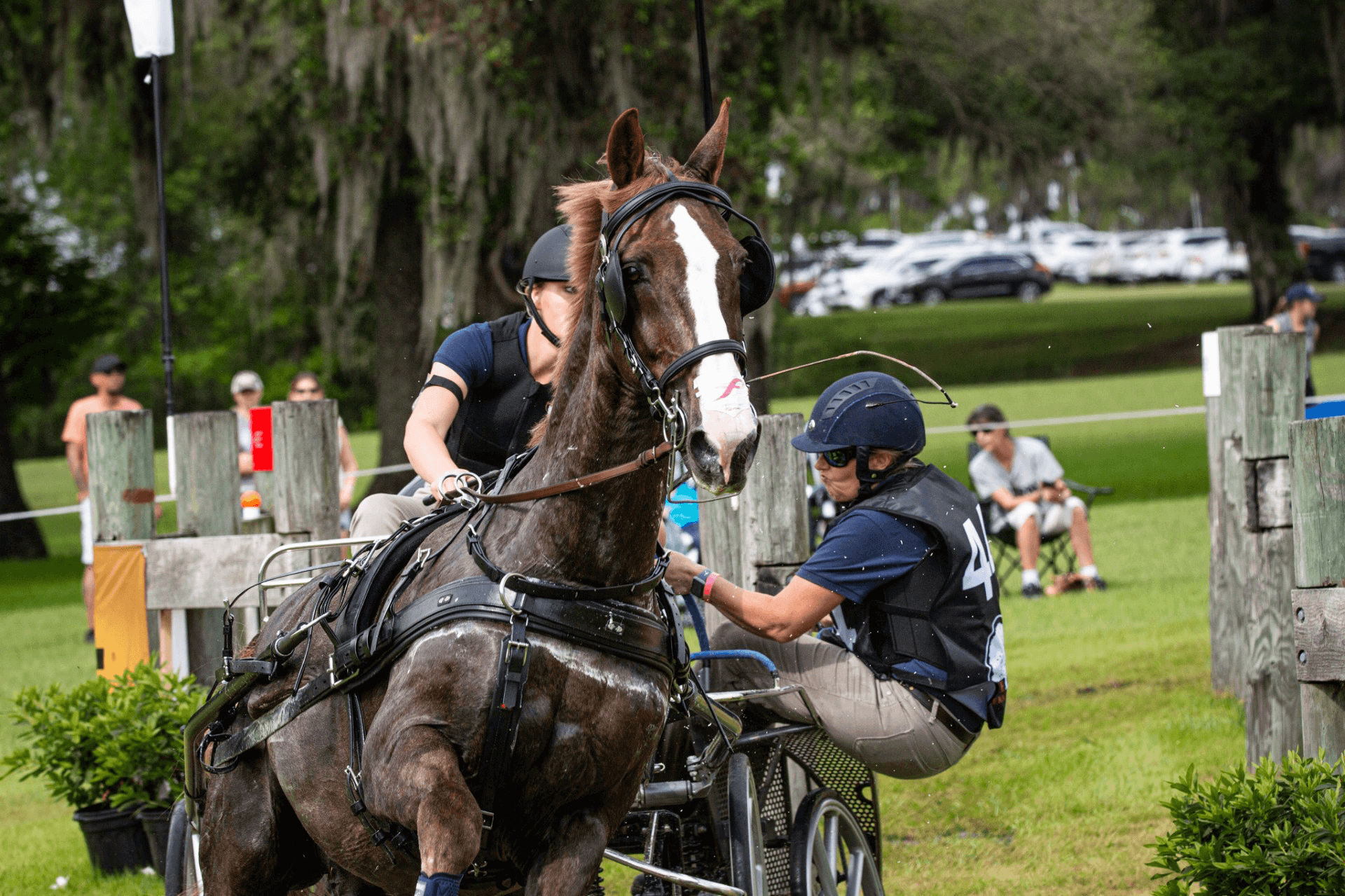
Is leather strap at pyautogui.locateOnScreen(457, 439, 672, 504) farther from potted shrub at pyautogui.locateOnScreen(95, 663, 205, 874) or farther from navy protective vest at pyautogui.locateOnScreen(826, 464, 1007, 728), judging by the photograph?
potted shrub at pyautogui.locateOnScreen(95, 663, 205, 874)

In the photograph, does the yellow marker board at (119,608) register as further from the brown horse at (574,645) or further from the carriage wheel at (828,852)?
the carriage wheel at (828,852)

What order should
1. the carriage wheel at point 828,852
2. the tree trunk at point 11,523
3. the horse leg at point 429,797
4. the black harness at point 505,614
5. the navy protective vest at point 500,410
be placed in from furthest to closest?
the tree trunk at point 11,523 < the navy protective vest at point 500,410 < the carriage wheel at point 828,852 < the black harness at point 505,614 < the horse leg at point 429,797

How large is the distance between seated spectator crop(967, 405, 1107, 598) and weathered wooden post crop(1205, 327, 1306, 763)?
4028 millimetres

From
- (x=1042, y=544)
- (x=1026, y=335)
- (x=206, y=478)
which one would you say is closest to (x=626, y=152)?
(x=206, y=478)

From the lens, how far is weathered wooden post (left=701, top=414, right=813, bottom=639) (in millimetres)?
4734

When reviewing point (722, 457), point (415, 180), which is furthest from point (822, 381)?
point (722, 457)

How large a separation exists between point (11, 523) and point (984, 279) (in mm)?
29984

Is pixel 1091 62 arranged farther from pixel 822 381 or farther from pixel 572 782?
pixel 572 782

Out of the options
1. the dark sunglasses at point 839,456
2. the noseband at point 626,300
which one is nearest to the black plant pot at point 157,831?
the dark sunglasses at point 839,456

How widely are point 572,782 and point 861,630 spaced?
154 centimetres

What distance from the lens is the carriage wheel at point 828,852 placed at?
381 centimetres

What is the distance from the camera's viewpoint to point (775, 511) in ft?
15.8

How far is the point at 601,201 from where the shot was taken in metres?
2.98

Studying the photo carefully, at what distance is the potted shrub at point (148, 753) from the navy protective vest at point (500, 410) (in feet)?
5.88
